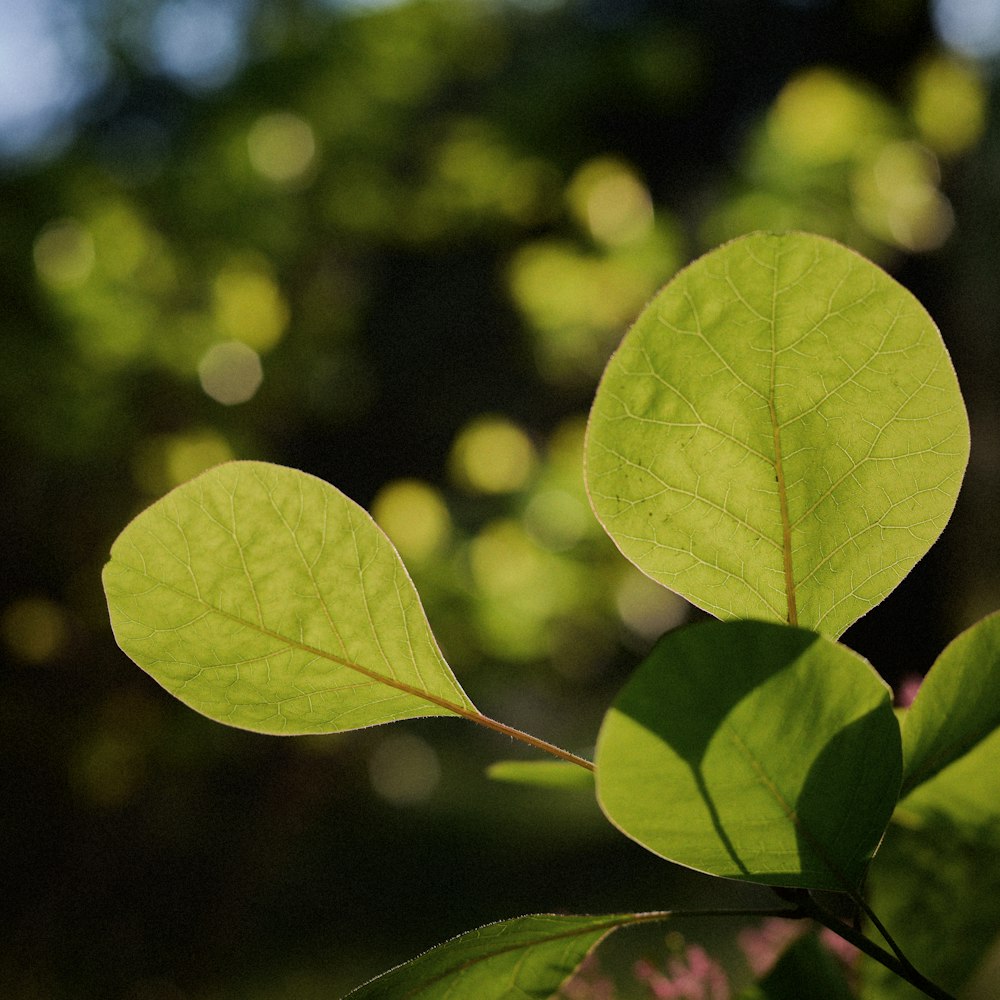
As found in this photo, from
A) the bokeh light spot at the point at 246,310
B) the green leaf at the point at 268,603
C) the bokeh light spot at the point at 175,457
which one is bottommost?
→ the bokeh light spot at the point at 175,457

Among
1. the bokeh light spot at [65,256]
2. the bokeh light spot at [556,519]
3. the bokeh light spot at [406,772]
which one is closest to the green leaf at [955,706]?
the bokeh light spot at [556,519]

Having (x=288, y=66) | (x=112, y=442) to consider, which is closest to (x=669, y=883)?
(x=112, y=442)

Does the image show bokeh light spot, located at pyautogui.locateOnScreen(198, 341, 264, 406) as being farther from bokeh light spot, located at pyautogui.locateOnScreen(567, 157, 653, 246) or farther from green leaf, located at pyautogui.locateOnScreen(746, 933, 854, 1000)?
green leaf, located at pyautogui.locateOnScreen(746, 933, 854, 1000)

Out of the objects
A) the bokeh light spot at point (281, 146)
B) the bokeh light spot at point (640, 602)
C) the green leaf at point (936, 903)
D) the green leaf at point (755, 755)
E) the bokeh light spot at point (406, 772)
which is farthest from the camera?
the bokeh light spot at point (406, 772)

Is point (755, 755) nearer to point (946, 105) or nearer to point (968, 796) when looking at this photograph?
point (968, 796)

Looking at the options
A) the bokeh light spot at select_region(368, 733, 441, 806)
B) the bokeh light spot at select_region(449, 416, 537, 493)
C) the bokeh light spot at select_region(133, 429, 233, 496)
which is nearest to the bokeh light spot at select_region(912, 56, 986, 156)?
the bokeh light spot at select_region(449, 416, 537, 493)

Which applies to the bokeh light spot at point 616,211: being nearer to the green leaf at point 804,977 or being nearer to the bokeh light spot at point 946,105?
the bokeh light spot at point 946,105

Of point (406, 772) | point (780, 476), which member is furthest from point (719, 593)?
point (406, 772)
